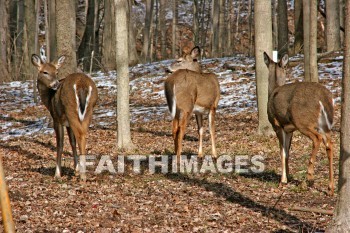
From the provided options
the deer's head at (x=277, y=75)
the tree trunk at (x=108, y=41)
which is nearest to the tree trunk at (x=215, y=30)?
the tree trunk at (x=108, y=41)

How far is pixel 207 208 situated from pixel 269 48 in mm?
5995

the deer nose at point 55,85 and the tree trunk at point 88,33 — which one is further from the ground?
the tree trunk at point 88,33

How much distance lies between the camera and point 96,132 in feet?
52.2

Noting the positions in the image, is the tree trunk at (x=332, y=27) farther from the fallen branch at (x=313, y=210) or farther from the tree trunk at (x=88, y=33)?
the fallen branch at (x=313, y=210)

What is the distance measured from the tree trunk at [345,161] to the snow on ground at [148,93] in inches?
439

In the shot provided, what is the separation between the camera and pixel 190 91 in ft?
39.1

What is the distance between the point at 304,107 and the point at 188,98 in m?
3.23

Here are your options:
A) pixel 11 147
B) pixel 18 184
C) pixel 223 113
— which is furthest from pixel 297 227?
pixel 223 113

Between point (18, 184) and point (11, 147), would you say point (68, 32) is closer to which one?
point (11, 147)

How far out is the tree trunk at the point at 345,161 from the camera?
6207mm

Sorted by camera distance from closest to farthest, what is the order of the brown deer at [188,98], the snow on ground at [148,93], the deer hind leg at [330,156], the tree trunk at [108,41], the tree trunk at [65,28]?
the deer hind leg at [330,156] → the brown deer at [188,98] → the tree trunk at [65,28] → the snow on ground at [148,93] → the tree trunk at [108,41]

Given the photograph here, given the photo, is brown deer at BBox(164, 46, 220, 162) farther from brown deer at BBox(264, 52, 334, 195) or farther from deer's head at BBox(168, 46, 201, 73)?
brown deer at BBox(264, 52, 334, 195)

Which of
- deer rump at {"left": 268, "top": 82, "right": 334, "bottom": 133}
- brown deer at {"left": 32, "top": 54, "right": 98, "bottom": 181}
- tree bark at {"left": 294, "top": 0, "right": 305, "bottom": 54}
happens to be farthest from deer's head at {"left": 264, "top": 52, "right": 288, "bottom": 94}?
tree bark at {"left": 294, "top": 0, "right": 305, "bottom": 54}

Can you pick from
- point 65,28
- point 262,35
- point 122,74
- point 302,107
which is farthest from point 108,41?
point 302,107
